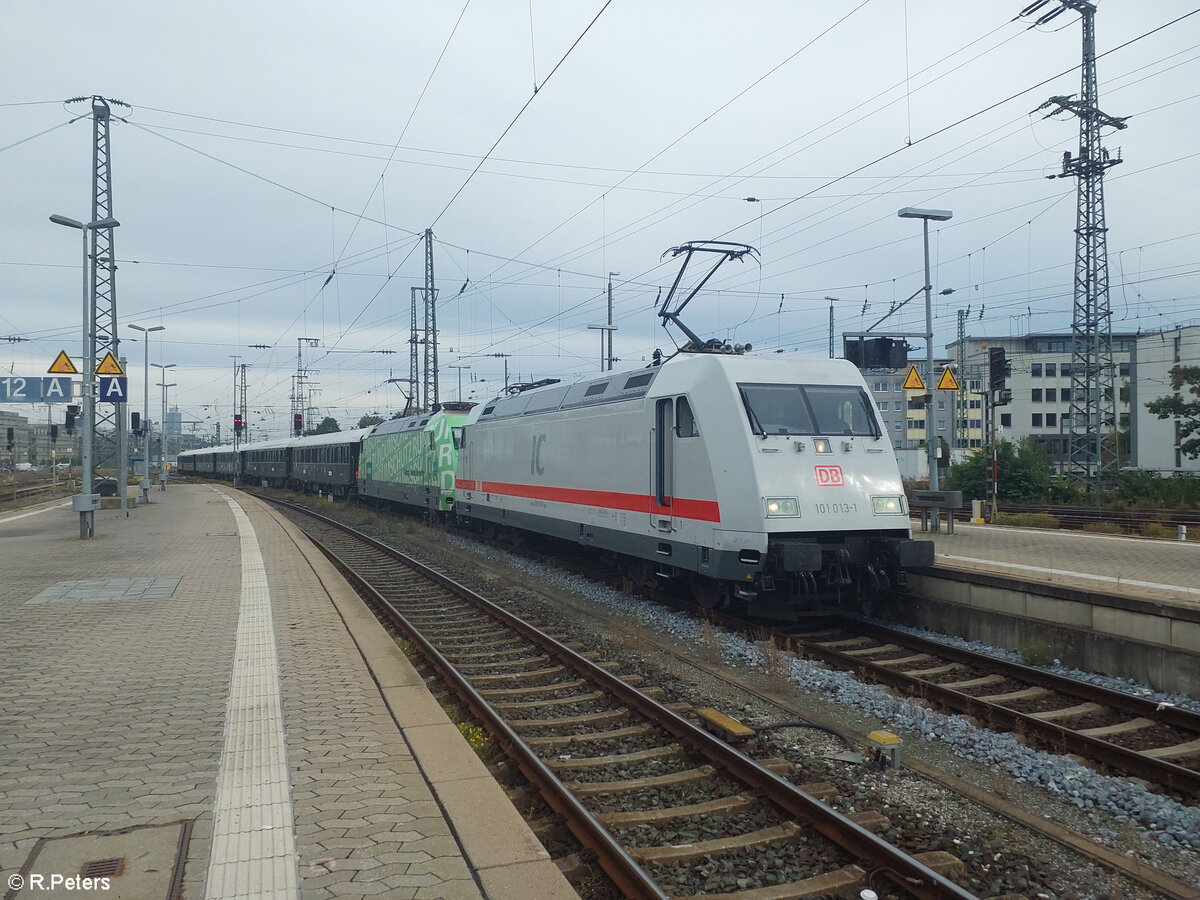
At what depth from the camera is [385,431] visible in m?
30.0

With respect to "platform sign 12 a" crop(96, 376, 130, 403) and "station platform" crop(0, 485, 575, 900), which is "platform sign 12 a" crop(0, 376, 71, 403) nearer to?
"platform sign 12 a" crop(96, 376, 130, 403)

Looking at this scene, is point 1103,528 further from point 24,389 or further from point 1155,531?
point 24,389

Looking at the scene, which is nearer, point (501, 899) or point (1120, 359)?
point (501, 899)

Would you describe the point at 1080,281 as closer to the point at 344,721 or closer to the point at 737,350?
the point at 737,350

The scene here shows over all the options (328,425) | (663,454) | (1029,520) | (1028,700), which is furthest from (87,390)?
(328,425)

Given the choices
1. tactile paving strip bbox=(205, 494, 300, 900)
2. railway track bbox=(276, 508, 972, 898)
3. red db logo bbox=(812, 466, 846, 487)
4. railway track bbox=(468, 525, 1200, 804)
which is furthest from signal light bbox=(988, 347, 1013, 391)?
tactile paving strip bbox=(205, 494, 300, 900)

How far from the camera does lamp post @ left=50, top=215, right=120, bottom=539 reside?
63.1ft

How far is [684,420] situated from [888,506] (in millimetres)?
2627

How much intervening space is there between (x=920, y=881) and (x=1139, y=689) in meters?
5.19

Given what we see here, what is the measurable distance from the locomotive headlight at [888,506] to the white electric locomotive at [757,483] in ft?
0.05

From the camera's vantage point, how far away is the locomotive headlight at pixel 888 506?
1002 cm

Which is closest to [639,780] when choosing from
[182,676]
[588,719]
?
[588,719]

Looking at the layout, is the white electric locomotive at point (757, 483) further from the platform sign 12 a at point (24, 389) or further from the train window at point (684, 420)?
the platform sign 12 a at point (24, 389)

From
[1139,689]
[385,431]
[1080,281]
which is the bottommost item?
[1139,689]
